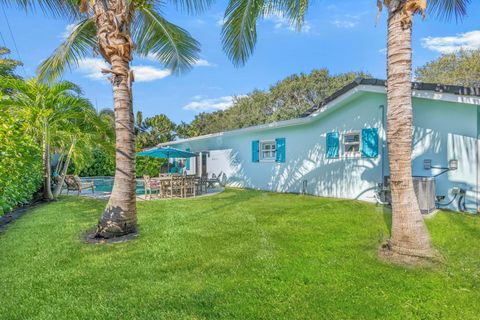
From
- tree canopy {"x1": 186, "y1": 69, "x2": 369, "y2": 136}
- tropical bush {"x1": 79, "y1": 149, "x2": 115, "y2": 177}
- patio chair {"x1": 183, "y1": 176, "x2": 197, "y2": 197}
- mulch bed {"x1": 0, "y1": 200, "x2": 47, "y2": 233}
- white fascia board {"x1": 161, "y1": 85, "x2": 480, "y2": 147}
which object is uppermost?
tree canopy {"x1": 186, "y1": 69, "x2": 369, "y2": 136}

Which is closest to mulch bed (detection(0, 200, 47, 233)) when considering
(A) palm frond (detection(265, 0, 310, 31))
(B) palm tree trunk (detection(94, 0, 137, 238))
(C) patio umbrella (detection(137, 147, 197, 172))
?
(B) palm tree trunk (detection(94, 0, 137, 238))

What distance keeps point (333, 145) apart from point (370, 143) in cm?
164

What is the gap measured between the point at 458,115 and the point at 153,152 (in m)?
12.9

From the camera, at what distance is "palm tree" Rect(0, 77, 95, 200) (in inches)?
432

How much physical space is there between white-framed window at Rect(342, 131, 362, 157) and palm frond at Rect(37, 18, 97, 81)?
947cm

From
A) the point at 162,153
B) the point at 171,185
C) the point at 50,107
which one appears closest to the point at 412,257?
the point at 171,185

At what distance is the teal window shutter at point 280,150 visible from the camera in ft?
50.4

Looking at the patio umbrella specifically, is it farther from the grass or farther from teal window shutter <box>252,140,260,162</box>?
the grass

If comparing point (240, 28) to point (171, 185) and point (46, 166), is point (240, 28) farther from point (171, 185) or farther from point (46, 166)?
point (46, 166)

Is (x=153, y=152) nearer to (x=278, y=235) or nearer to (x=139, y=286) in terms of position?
(x=278, y=235)

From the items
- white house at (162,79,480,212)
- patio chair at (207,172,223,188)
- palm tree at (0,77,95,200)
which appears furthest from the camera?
patio chair at (207,172,223,188)

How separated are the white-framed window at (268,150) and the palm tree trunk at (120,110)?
1009 centimetres

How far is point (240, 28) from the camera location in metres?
8.03

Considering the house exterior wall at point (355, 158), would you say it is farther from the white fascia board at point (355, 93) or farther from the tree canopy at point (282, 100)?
the tree canopy at point (282, 100)
